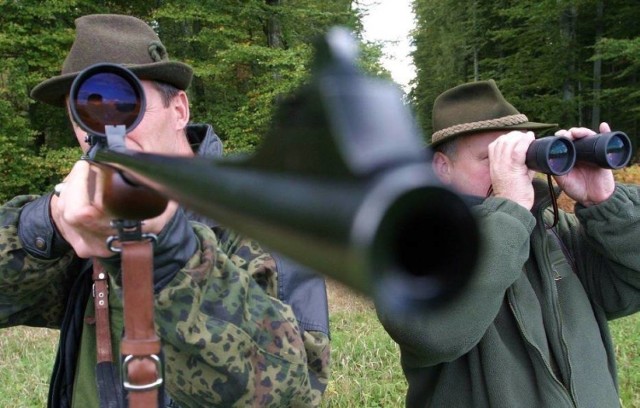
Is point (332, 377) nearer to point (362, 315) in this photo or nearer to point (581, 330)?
point (362, 315)

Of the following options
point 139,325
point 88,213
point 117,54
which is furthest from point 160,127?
point 139,325

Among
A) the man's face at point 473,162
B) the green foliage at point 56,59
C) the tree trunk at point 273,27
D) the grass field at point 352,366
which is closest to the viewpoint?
the man's face at point 473,162

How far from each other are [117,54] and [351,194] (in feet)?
5.49

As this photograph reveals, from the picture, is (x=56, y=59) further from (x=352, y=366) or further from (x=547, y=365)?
(x=547, y=365)

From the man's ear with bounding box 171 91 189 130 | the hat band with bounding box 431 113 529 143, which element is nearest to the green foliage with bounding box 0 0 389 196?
the hat band with bounding box 431 113 529 143

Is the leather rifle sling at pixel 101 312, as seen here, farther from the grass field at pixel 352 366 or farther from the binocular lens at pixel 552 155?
the grass field at pixel 352 366

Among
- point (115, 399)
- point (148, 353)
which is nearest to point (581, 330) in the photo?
point (115, 399)

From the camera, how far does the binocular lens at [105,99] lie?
110cm

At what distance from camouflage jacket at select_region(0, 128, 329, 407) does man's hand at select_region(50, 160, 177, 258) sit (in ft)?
0.20

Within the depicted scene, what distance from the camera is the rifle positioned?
1.51 feet

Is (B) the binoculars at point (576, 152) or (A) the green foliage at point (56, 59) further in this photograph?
(A) the green foliage at point (56, 59)

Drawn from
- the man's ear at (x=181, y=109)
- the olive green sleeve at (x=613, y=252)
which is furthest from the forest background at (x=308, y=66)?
the olive green sleeve at (x=613, y=252)

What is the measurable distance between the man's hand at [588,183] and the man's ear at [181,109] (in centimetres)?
154

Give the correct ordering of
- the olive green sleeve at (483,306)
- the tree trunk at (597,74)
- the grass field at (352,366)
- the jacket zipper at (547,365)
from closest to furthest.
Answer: the olive green sleeve at (483,306) < the jacket zipper at (547,365) < the grass field at (352,366) < the tree trunk at (597,74)
